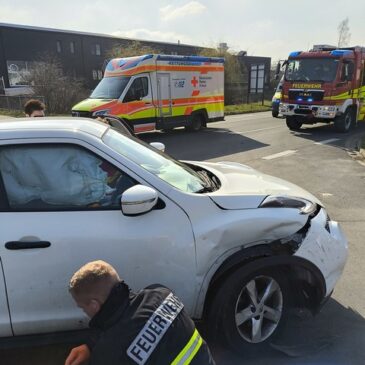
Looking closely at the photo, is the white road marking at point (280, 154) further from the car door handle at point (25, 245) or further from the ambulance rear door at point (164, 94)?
the car door handle at point (25, 245)

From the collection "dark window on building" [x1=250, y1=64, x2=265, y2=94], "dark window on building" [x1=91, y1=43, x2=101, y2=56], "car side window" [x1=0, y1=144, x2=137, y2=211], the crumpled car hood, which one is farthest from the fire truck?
"dark window on building" [x1=91, y1=43, x2=101, y2=56]

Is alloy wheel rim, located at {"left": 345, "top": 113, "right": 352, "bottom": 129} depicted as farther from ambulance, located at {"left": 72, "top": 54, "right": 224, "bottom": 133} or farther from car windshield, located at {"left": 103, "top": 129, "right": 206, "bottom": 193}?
car windshield, located at {"left": 103, "top": 129, "right": 206, "bottom": 193}

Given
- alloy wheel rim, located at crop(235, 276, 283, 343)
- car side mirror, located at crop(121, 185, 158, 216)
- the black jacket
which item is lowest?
alloy wheel rim, located at crop(235, 276, 283, 343)

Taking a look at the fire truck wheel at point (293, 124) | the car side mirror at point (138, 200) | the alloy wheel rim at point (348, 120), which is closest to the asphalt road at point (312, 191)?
the fire truck wheel at point (293, 124)

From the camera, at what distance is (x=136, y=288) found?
2510mm

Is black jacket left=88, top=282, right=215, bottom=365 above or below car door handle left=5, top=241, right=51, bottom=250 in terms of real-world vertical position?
below

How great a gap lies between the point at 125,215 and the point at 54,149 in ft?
2.00

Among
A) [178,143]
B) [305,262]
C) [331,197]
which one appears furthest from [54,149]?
[178,143]

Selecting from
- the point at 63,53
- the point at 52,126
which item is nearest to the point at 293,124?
the point at 52,126

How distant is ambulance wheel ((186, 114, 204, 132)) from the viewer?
15905 millimetres

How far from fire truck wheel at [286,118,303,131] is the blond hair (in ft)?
48.8

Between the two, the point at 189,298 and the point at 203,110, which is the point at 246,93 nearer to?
the point at 203,110

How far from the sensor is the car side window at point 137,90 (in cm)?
1352

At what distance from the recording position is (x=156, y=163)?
116 inches
